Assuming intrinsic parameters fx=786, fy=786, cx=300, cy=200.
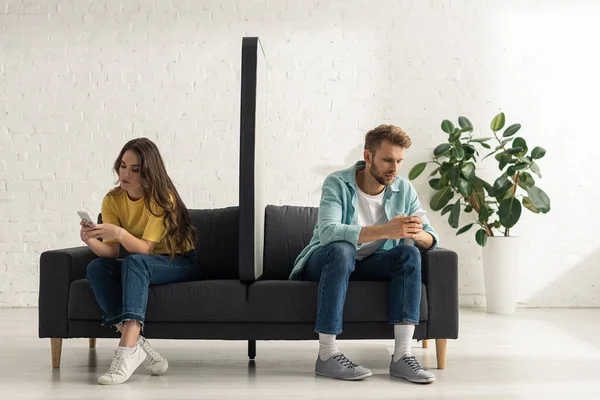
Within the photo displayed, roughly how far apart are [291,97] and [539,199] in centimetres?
193

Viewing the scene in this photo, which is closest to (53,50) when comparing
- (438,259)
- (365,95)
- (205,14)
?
(205,14)

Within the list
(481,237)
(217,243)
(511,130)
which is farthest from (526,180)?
(217,243)

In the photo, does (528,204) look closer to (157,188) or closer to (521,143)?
(521,143)

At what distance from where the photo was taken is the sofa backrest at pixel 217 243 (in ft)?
12.1

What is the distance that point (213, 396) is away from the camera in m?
2.76

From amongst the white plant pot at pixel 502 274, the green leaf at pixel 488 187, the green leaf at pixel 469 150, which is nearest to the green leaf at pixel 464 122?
the green leaf at pixel 469 150

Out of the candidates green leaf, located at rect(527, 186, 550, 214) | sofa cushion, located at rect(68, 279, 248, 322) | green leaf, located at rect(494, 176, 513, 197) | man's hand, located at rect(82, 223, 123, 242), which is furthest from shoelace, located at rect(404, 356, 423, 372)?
green leaf, located at rect(527, 186, 550, 214)

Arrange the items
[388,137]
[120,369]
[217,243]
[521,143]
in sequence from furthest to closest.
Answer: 1. [521,143]
2. [217,243]
3. [388,137]
4. [120,369]

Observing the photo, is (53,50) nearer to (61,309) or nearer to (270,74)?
(270,74)

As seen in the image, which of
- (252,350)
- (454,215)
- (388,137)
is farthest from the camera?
(454,215)

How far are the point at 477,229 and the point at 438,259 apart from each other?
9.22 ft

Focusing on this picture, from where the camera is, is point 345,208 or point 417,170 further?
point 417,170

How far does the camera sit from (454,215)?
18.4 ft

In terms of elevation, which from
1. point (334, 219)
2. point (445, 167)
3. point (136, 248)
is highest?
point (445, 167)
